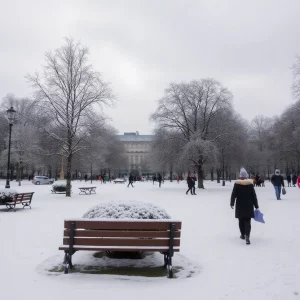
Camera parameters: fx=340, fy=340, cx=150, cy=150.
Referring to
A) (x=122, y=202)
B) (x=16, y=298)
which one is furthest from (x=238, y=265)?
(x=16, y=298)

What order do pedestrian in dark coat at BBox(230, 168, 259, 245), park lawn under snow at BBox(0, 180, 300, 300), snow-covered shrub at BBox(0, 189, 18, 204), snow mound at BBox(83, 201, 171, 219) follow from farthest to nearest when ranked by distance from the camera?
snow-covered shrub at BBox(0, 189, 18, 204)
pedestrian in dark coat at BBox(230, 168, 259, 245)
snow mound at BBox(83, 201, 171, 219)
park lawn under snow at BBox(0, 180, 300, 300)

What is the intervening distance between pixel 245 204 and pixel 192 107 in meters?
30.7

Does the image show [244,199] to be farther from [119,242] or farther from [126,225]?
[119,242]

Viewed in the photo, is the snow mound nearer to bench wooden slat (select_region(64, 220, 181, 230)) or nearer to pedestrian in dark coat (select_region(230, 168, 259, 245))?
bench wooden slat (select_region(64, 220, 181, 230))

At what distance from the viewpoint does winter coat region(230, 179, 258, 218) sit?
8.62m

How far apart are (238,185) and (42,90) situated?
66.3ft

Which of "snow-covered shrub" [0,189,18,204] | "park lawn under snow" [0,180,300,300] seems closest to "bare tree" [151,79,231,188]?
"snow-covered shrub" [0,189,18,204]

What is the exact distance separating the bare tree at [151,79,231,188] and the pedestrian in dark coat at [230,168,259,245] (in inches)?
1124

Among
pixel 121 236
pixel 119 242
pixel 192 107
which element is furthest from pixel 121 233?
pixel 192 107

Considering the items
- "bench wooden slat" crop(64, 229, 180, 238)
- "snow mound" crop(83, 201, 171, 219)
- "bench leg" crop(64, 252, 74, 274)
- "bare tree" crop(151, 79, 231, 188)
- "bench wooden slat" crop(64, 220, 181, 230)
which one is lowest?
"bench leg" crop(64, 252, 74, 274)

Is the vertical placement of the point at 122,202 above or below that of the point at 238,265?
above

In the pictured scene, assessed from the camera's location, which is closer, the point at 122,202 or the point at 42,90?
the point at 122,202

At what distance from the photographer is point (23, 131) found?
55875 millimetres

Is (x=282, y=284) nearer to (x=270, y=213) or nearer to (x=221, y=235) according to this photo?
(x=221, y=235)
